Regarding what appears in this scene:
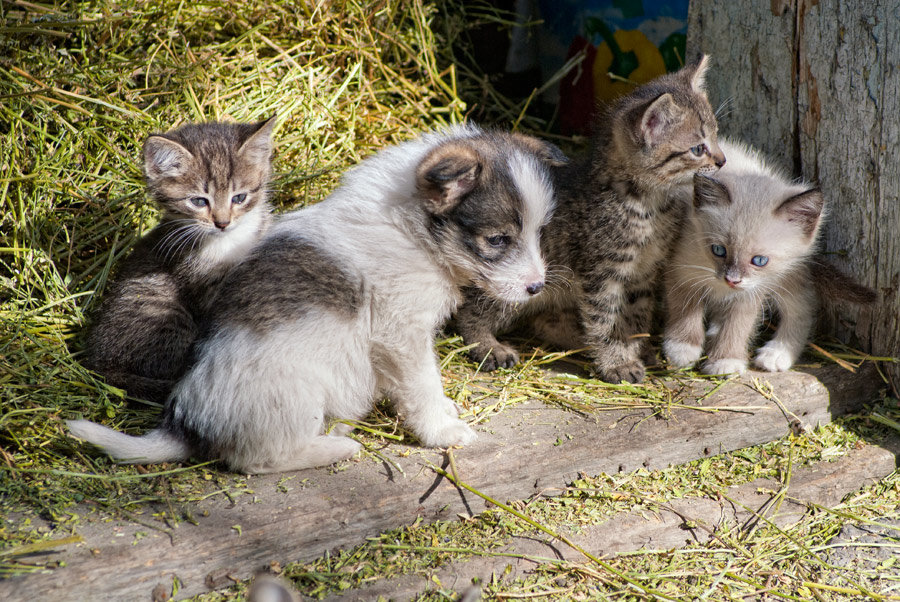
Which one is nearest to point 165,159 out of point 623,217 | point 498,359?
Answer: point 498,359

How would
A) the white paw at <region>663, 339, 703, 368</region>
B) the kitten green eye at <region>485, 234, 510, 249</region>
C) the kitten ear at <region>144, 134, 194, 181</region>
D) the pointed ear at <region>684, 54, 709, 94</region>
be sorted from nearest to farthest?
the kitten green eye at <region>485, 234, 510, 249</region> → the kitten ear at <region>144, 134, 194, 181</region> → the pointed ear at <region>684, 54, 709, 94</region> → the white paw at <region>663, 339, 703, 368</region>

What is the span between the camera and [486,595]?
10.3ft

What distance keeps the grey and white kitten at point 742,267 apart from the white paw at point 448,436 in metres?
1.44

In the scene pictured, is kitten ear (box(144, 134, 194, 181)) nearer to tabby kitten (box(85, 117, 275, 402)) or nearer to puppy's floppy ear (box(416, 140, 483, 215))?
tabby kitten (box(85, 117, 275, 402))

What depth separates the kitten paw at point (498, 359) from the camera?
4.58 metres

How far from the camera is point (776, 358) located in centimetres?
443

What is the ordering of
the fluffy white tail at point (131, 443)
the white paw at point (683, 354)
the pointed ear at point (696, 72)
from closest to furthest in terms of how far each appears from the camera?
1. the fluffy white tail at point (131, 443)
2. the pointed ear at point (696, 72)
3. the white paw at point (683, 354)

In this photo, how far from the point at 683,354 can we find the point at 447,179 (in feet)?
6.15

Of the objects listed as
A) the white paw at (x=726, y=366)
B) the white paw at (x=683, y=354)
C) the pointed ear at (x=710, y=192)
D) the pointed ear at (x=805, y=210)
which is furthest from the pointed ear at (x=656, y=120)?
the white paw at (x=726, y=366)

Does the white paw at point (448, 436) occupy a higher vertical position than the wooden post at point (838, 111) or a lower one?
lower

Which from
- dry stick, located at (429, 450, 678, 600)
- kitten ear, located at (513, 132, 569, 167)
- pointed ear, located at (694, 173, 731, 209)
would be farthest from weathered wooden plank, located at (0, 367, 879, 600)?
kitten ear, located at (513, 132, 569, 167)

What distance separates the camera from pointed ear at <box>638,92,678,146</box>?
3.97m

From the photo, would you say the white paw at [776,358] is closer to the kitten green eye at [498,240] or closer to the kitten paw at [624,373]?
the kitten paw at [624,373]

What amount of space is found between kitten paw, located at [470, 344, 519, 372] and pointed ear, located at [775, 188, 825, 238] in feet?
5.33
